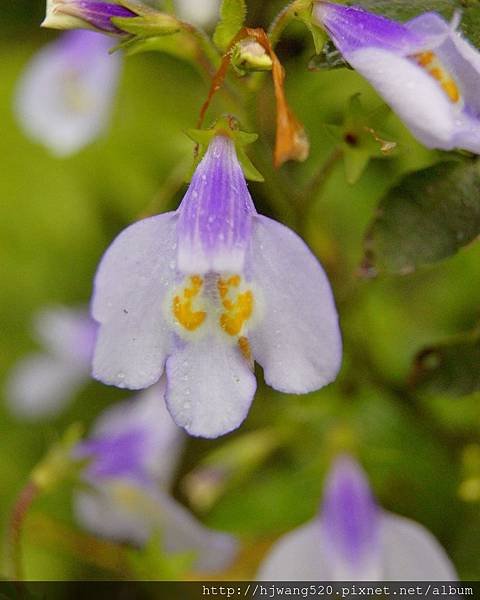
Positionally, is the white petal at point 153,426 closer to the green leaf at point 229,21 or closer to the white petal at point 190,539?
the white petal at point 190,539

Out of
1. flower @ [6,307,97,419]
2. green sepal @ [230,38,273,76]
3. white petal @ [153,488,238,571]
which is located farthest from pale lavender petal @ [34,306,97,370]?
green sepal @ [230,38,273,76]

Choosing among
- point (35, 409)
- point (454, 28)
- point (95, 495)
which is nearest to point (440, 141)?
point (454, 28)

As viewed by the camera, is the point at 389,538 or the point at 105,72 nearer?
the point at 389,538

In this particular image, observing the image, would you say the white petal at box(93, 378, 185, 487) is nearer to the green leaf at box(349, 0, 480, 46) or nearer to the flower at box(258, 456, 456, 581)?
the flower at box(258, 456, 456, 581)

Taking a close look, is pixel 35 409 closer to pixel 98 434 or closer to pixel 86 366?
pixel 86 366

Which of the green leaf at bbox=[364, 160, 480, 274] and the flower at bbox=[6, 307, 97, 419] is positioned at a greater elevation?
the green leaf at bbox=[364, 160, 480, 274]

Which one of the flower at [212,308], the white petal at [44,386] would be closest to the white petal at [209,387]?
the flower at [212,308]
